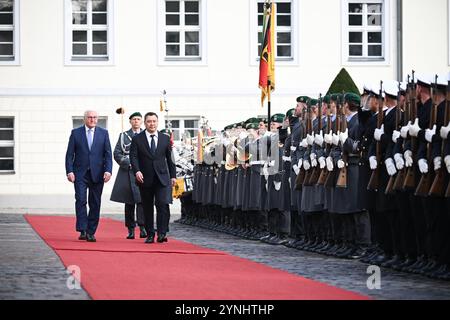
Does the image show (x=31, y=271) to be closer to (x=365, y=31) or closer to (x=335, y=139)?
(x=335, y=139)

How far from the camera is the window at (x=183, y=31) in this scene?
4031 cm

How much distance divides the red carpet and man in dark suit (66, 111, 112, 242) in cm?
32

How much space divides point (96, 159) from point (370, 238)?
15.3ft

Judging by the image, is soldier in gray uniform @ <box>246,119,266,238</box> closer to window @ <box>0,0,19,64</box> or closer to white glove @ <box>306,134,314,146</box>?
white glove @ <box>306,134,314,146</box>

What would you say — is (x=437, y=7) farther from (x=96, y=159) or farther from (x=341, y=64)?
(x=96, y=159)

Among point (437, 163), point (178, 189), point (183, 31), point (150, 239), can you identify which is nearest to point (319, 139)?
point (150, 239)

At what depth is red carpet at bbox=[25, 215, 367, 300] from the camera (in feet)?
37.1

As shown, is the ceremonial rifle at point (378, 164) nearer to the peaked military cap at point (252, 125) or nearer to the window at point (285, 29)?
the peaked military cap at point (252, 125)

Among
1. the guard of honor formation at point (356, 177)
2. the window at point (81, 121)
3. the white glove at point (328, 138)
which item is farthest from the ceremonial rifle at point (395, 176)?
the window at point (81, 121)

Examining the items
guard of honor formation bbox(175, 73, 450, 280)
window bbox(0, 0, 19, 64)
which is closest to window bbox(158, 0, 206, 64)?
window bbox(0, 0, 19, 64)

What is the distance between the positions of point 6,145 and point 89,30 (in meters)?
4.09

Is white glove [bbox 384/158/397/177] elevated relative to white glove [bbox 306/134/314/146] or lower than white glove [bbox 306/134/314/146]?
lower
